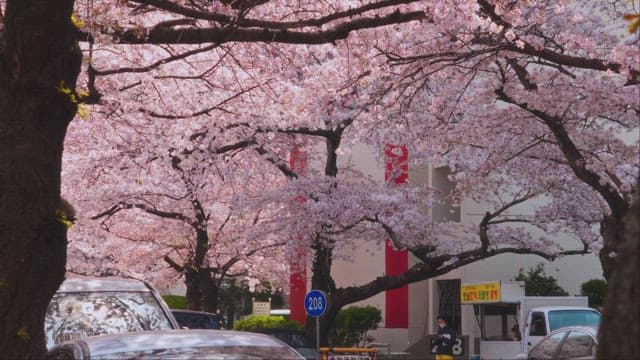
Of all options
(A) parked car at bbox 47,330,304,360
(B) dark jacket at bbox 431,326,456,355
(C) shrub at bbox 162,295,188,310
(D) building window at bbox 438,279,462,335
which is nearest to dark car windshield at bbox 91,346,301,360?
(A) parked car at bbox 47,330,304,360

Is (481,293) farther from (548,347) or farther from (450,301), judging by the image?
(548,347)

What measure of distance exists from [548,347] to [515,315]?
399 inches

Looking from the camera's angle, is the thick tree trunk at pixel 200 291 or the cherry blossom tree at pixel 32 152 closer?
the cherry blossom tree at pixel 32 152

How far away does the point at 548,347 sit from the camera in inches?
645

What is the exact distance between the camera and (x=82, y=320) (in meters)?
10.5

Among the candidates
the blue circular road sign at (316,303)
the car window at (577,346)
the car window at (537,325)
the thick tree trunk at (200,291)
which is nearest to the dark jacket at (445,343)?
the car window at (537,325)

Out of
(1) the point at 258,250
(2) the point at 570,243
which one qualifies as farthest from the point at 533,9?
(2) the point at 570,243

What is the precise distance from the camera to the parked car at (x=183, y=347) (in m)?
5.98

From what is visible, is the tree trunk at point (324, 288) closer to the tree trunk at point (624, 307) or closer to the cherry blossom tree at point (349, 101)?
the cherry blossom tree at point (349, 101)

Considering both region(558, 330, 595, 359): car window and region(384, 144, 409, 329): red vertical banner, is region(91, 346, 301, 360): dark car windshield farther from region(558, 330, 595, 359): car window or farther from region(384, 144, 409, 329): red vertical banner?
region(384, 144, 409, 329): red vertical banner

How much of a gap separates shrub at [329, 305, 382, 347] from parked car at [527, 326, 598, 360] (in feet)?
62.0

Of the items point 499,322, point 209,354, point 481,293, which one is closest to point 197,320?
point 481,293

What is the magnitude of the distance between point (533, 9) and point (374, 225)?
9409 mm

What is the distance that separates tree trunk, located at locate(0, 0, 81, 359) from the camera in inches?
277
